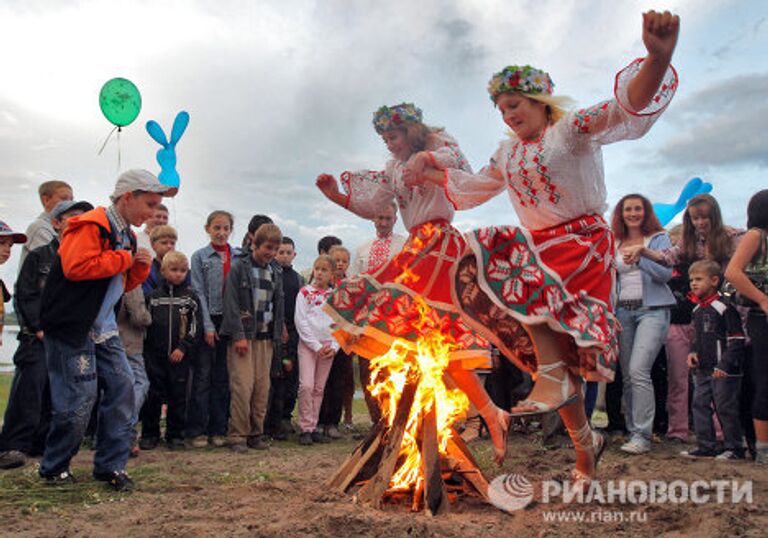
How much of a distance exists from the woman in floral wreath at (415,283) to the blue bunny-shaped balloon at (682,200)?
17.5 ft

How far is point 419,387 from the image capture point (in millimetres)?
3941

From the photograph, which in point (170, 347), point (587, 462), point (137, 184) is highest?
point (137, 184)

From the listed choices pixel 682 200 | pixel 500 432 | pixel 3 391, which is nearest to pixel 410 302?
pixel 500 432

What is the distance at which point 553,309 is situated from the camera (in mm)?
3229

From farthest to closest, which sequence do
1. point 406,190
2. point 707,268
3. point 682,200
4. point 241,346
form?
1. point 682,200
2. point 241,346
3. point 707,268
4. point 406,190

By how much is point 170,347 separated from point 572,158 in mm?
4387

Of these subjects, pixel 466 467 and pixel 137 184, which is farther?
pixel 137 184

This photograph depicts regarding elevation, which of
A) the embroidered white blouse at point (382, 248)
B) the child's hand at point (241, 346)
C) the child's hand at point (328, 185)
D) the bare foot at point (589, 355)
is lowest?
the child's hand at point (241, 346)

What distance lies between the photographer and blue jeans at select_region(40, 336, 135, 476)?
409cm

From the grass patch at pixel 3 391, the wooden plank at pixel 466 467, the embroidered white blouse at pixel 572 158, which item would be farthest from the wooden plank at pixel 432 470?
the grass patch at pixel 3 391

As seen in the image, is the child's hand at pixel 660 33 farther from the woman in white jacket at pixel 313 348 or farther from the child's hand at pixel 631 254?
the woman in white jacket at pixel 313 348

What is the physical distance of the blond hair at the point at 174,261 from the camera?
20.7ft

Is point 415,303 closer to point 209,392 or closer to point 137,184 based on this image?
point 137,184

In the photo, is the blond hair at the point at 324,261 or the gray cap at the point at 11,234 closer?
the gray cap at the point at 11,234
